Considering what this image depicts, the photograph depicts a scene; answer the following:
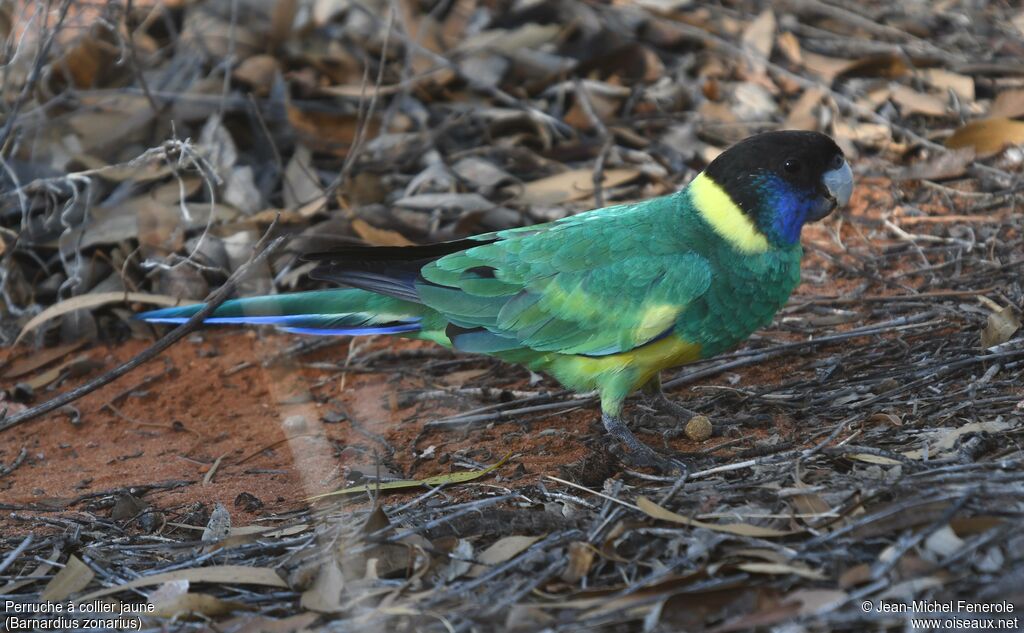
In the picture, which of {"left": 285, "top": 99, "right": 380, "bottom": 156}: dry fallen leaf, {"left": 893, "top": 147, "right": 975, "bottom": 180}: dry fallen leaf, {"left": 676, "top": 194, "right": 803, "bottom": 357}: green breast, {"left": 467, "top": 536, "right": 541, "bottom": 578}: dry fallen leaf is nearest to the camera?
{"left": 467, "top": 536, "right": 541, "bottom": 578}: dry fallen leaf

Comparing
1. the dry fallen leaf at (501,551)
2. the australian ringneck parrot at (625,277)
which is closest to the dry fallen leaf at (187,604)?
the dry fallen leaf at (501,551)

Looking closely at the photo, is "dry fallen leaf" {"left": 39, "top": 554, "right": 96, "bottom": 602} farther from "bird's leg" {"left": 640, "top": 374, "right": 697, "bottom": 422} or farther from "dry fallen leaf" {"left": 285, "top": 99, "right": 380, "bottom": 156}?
"dry fallen leaf" {"left": 285, "top": 99, "right": 380, "bottom": 156}

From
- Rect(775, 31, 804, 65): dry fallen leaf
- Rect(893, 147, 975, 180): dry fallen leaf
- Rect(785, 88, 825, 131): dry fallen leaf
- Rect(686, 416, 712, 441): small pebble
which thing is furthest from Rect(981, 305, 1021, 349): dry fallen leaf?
Rect(775, 31, 804, 65): dry fallen leaf

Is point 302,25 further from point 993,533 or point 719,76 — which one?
point 993,533

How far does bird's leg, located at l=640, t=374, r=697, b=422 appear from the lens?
3.57 metres

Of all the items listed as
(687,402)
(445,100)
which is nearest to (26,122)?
(445,100)

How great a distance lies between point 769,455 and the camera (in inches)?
117

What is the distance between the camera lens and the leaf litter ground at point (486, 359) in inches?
94.3

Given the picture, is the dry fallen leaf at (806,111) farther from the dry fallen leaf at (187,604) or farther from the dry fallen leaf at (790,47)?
the dry fallen leaf at (187,604)

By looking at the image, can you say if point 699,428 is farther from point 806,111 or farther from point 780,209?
point 806,111

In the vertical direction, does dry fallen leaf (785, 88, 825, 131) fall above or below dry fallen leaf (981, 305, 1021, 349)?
above

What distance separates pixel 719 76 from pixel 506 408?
283cm

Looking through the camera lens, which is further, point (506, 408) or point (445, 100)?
point (445, 100)

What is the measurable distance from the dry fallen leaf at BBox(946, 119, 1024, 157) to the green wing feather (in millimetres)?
2331
